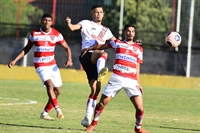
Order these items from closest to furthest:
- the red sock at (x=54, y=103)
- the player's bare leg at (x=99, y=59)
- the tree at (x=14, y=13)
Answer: the player's bare leg at (x=99, y=59) < the red sock at (x=54, y=103) < the tree at (x=14, y=13)

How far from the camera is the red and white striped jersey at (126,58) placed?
35.8ft

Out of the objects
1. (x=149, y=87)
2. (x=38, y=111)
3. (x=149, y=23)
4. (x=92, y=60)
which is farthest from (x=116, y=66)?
(x=149, y=23)

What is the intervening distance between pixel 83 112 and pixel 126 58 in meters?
4.19

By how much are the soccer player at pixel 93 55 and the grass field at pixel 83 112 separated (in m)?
0.50

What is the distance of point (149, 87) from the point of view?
25.6 metres

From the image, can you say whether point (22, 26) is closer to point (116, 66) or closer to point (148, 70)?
point (148, 70)

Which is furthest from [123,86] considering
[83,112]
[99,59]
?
[83,112]

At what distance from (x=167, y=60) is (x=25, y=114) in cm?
1502

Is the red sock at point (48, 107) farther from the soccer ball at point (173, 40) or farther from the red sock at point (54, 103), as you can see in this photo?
the soccer ball at point (173, 40)

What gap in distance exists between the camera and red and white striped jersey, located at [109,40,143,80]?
35.8ft

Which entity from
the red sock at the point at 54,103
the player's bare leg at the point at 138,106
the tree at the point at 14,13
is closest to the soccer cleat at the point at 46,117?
the red sock at the point at 54,103

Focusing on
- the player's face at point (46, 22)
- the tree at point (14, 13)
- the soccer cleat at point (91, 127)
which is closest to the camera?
the soccer cleat at point (91, 127)

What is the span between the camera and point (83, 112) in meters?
14.9

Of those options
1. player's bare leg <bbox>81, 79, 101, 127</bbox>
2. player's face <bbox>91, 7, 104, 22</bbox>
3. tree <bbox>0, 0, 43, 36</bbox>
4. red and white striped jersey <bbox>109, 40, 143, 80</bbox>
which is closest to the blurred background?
tree <bbox>0, 0, 43, 36</bbox>
